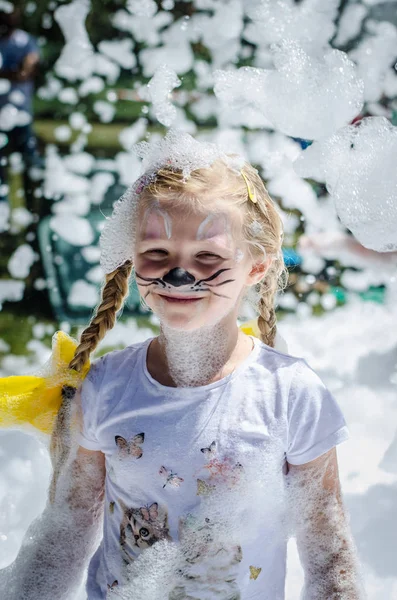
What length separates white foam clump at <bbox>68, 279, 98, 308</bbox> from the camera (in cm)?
267

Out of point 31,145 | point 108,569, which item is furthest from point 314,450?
point 31,145

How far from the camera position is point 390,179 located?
1.40 meters

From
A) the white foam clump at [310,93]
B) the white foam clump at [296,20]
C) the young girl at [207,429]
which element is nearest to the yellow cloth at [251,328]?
the young girl at [207,429]

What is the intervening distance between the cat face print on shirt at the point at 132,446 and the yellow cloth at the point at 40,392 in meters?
0.14

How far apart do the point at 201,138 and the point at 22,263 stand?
0.87 metres

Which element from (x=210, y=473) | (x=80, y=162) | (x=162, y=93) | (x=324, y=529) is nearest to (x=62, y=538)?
(x=210, y=473)

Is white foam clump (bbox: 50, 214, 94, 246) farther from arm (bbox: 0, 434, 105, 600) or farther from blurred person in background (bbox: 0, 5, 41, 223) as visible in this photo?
arm (bbox: 0, 434, 105, 600)

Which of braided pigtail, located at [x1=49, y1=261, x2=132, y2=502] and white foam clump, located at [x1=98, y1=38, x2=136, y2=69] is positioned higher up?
braided pigtail, located at [x1=49, y1=261, x2=132, y2=502]

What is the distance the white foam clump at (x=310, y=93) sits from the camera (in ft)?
5.38

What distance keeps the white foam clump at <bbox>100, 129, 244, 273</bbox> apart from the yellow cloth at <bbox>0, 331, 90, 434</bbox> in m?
0.15

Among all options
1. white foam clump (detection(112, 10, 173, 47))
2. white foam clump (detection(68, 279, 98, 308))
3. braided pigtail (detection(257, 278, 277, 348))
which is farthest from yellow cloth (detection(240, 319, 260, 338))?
white foam clump (detection(112, 10, 173, 47))

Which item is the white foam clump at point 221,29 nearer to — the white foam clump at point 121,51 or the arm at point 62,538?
the white foam clump at point 121,51

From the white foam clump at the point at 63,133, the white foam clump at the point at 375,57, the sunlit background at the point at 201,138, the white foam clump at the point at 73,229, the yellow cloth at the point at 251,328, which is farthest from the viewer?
the white foam clump at the point at 63,133

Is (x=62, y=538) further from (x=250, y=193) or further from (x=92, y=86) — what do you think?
(x=92, y=86)
